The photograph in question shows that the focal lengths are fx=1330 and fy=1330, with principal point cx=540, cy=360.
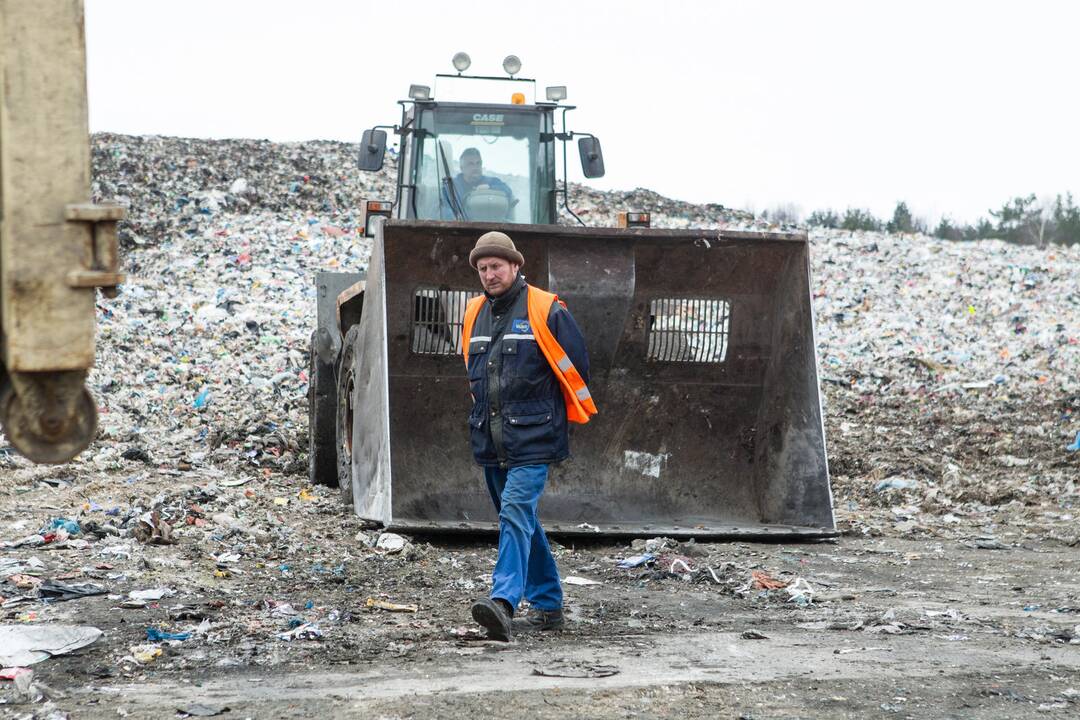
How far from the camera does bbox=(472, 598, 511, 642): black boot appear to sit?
14.1ft

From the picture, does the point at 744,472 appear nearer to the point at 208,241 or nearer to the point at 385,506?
the point at 385,506

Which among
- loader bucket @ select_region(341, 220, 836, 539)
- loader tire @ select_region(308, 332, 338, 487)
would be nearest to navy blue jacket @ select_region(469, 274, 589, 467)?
loader bucket @ select_region(341, 220, 836, 539)

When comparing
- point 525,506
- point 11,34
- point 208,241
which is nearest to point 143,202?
point 208,241

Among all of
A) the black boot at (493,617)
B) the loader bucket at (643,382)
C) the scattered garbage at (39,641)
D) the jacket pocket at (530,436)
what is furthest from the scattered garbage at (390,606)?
the loader bucket at (643,382)

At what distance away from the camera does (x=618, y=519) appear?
6.60 meters

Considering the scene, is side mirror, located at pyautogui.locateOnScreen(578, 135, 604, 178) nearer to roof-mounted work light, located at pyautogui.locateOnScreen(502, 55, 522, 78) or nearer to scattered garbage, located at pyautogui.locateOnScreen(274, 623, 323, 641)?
roof-mounted work light, located at pyautogui.locateOnScreen(502, 55, 522, 78)

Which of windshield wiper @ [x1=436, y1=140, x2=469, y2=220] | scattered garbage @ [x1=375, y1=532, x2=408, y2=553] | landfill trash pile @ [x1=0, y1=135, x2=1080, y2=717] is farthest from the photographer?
windshield wiper @ [x1=436, y1=140, x2=469, y2=220]

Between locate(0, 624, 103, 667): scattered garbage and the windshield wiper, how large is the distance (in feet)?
12.0

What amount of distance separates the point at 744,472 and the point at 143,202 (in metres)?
13.8

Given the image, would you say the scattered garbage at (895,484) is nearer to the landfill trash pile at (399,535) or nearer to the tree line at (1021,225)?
the landfill trash pile at (399,535)

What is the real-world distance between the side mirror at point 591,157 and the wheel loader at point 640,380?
94 centimetres

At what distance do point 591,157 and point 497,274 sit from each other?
288cm

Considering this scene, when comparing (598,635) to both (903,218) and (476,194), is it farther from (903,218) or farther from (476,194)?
(903,218)

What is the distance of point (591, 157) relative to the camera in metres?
7.55
